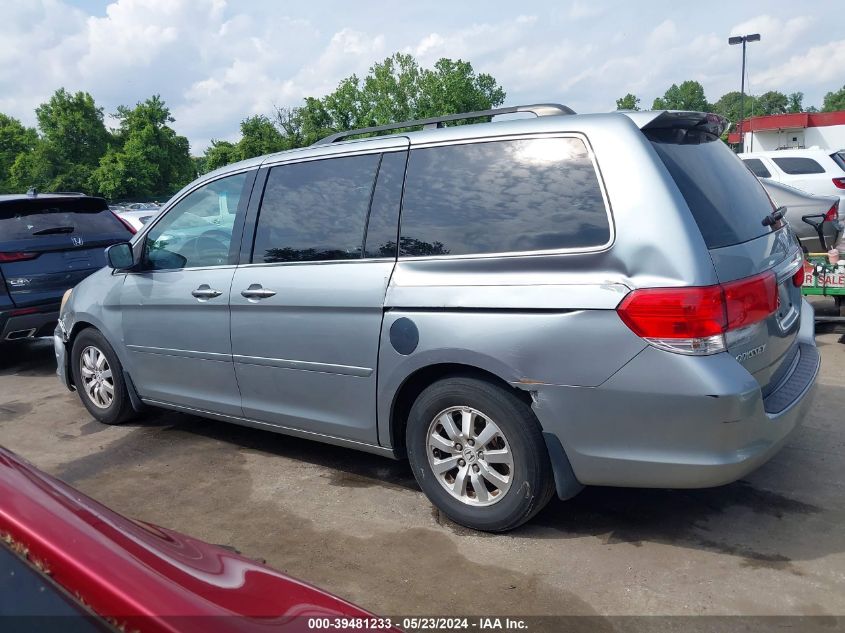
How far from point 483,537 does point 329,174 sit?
214cm

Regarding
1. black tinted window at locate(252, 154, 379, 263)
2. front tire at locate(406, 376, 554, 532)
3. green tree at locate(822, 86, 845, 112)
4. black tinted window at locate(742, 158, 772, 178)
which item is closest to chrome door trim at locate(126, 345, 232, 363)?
black tinted window at locate(252, 154, 379, 263)

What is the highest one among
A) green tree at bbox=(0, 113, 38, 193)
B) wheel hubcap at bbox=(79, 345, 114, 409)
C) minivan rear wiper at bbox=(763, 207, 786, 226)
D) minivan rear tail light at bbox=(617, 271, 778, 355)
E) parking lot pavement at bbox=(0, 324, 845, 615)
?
green tree at bbox=(0, 113, 38, 193)

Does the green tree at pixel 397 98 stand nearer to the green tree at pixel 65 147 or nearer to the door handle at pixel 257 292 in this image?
the green tree at pixel 65 147

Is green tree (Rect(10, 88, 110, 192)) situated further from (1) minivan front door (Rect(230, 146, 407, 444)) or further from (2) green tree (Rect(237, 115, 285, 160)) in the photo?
(1) minivan front door (Rect(230, 146, 407, 444))

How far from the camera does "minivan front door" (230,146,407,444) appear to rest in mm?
3775

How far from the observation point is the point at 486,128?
361 cm

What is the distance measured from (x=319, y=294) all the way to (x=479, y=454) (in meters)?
1.22

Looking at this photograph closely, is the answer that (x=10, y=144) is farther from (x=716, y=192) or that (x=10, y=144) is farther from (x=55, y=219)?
(x=716, y=192)

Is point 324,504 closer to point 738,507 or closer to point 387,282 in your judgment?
point 387,282

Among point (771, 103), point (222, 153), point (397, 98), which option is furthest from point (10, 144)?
point (771, 103)

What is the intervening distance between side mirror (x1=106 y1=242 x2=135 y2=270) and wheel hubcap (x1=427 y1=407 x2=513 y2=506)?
2.66 meters

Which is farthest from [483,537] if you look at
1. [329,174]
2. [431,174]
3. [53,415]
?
[53,415]

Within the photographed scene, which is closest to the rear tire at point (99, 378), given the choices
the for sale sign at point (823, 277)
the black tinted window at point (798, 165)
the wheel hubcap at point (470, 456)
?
the wheel hubcap at point (470, 456)

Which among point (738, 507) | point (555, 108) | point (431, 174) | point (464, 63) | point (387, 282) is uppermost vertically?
point (464, 63)
